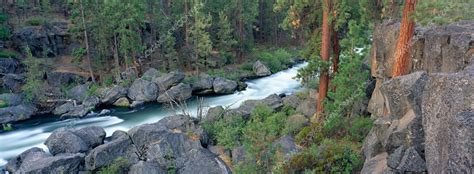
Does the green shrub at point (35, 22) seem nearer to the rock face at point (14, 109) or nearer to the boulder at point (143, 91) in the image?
the rock face at point (14, 109)

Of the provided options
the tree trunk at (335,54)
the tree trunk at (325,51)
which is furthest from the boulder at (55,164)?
the tree trunk at (335,54)

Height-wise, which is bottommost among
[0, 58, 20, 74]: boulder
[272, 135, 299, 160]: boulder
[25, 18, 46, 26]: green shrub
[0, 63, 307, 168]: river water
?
[0, 63, 307, 168]: river water

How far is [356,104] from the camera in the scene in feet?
53.6

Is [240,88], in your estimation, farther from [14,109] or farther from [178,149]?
[178,149]

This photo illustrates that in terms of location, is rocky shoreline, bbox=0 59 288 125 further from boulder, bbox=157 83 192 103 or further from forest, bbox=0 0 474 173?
forest, bbox=0 0 474 173

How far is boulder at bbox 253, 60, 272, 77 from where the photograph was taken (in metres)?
40.1

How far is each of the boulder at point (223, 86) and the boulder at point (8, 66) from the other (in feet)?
58.7

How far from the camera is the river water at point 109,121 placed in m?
22.4

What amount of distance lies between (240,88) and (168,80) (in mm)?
6219

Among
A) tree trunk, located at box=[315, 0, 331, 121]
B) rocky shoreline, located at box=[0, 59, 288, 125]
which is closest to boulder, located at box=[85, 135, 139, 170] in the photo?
tree trunk, located at box=[315, 0, 331, 121]

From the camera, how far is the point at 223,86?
33281mm

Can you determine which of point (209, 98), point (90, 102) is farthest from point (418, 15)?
point (90, 102)

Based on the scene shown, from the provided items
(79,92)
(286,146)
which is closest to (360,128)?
(286,146)

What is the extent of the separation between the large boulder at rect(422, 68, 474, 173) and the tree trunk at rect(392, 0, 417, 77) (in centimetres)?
456
